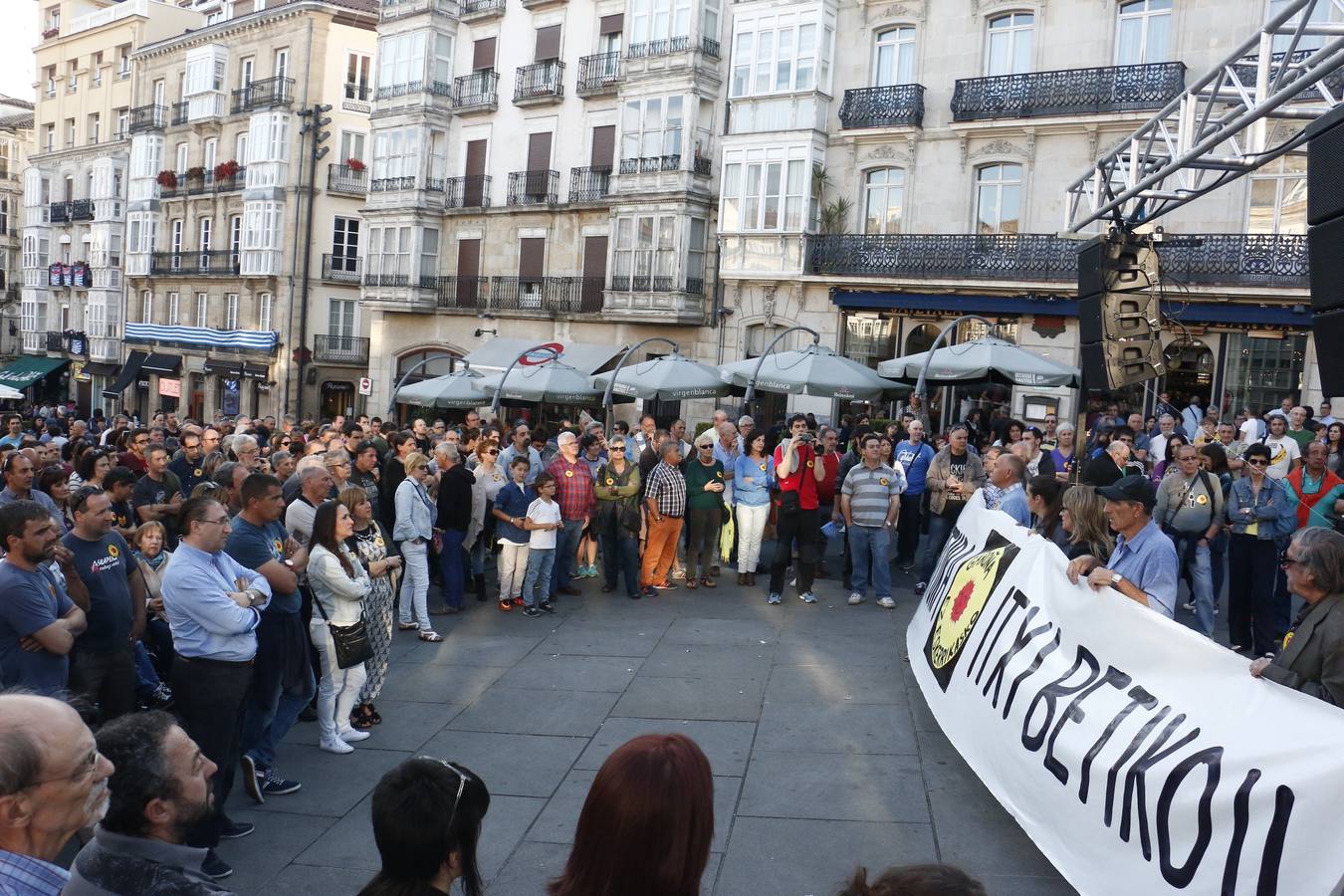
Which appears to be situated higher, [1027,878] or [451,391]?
[451,391]

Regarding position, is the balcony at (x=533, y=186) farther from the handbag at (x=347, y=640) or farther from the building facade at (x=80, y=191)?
the building facade at (x=80, y=191)

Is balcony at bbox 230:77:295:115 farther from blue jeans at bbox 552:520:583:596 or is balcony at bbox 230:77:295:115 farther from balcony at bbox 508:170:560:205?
blue jeans at bbox 552:520:583:596

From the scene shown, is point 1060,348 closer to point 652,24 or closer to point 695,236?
point 695,236

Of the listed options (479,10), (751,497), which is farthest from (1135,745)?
(479,10)

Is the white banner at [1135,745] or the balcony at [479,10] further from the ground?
the balcony at [479,10]

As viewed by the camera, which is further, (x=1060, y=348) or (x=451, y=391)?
(x=1060, y=348)

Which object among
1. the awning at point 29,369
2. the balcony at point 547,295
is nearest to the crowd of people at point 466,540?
the balcony at point 547,295

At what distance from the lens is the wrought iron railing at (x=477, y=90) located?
1313 inches

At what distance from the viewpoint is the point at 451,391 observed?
20.6 m

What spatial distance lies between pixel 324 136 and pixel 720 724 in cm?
3698

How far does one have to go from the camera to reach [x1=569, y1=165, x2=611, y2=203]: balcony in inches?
1206

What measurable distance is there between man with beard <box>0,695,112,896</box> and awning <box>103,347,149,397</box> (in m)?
49.6

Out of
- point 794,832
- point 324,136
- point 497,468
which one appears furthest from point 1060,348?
point 324,136

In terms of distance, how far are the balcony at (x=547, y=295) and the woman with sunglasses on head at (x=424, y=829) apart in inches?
1100
